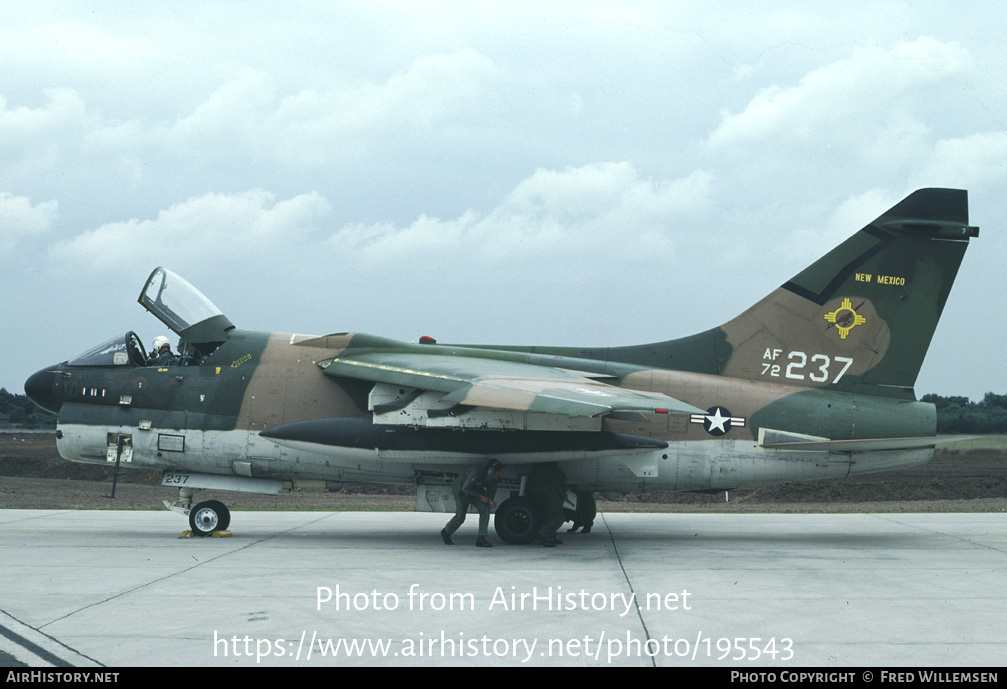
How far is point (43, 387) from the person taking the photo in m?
14.0

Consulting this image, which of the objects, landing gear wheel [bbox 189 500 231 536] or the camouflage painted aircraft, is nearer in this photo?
the camouflage painted aircraft

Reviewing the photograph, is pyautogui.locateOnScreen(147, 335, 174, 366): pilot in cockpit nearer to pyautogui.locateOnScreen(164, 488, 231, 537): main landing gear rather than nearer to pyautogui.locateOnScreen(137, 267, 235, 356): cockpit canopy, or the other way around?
pyautogui.locateOnScreen(137, 267, 235, 356): cockpit canopy

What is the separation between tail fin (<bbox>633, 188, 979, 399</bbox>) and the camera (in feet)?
44.6

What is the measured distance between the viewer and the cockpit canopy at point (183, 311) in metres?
13.9

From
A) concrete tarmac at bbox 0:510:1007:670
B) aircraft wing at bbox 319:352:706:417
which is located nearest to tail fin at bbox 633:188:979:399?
concrete tarmac at bbox 0:510:1007:670

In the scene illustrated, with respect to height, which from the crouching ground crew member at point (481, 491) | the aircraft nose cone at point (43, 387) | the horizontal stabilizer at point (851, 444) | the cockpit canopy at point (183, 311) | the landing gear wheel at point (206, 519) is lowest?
the landing gear wheel at point (206, 519)

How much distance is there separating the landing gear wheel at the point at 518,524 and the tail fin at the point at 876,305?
12.8ft

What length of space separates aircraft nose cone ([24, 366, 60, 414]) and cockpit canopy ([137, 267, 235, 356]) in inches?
73.1

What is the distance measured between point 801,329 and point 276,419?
8.19m

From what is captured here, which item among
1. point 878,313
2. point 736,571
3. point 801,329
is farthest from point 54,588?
point 878,313

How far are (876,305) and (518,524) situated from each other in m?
6.44

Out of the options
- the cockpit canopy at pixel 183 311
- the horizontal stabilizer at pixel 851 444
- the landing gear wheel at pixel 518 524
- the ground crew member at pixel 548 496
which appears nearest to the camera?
the ground crew member at pixel 548 496

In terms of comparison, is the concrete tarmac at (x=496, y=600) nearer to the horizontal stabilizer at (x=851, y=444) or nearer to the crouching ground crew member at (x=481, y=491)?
the crouching ground crew member at (x=481, y=491)
